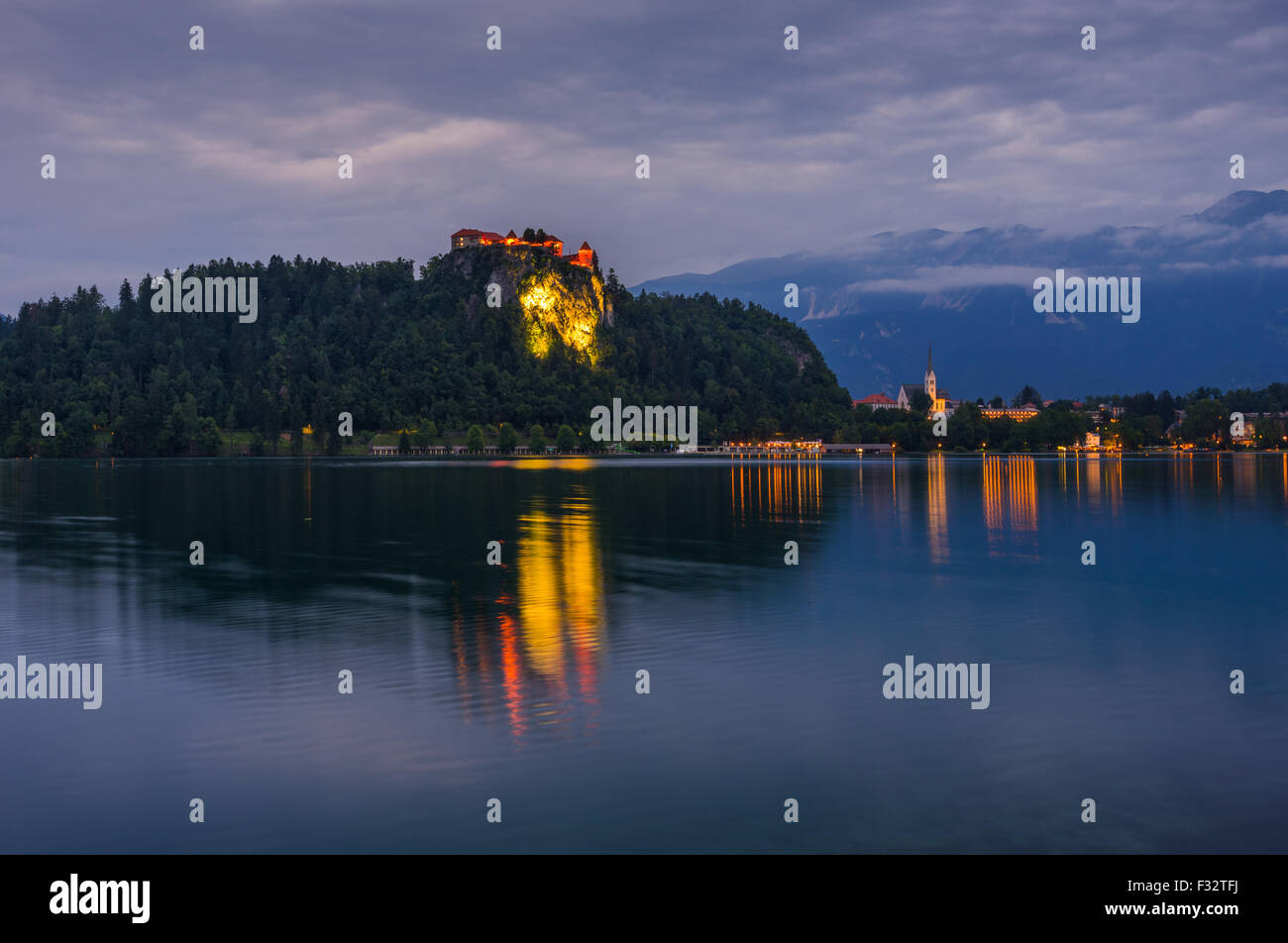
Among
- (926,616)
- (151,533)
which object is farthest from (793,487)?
(926,616)

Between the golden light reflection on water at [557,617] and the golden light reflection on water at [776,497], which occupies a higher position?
the golden light reflection on water at [776,497]

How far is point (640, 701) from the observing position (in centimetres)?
2047

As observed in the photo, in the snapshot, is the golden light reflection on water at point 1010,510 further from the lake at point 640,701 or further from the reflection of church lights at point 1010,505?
the lake at point 640,701

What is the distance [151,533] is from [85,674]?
118ft

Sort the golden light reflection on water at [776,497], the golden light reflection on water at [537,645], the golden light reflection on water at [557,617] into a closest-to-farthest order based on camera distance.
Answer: the golden light reflection on water at [537,645]
the golden light reflection on water at [557,617]
the golden light reflection on water at [776,497]

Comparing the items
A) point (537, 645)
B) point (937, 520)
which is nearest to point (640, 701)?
point (537, 645)

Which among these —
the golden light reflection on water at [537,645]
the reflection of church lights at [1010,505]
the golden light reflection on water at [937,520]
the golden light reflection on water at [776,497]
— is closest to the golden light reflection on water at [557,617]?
the golden light reflection on water at [537,645]

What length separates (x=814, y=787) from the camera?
15859mm

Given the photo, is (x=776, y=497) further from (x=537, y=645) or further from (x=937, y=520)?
(x=537, y=645)

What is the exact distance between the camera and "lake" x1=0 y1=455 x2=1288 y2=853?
14445mm

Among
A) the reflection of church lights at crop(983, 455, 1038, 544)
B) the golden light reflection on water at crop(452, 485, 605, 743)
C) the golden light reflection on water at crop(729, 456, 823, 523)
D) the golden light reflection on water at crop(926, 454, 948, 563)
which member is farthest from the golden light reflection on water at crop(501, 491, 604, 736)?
the reflection of church lights at crop(983, 455, 1038, 544)

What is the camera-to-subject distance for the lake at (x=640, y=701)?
569 inches

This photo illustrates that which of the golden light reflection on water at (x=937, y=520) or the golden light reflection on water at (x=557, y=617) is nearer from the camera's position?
the golden light reflection on water at (x=557, y=617)

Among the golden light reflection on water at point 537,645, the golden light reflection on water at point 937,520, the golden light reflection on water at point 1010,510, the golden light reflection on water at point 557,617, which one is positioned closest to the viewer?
→ the golden light reflection on water at point 537,645
